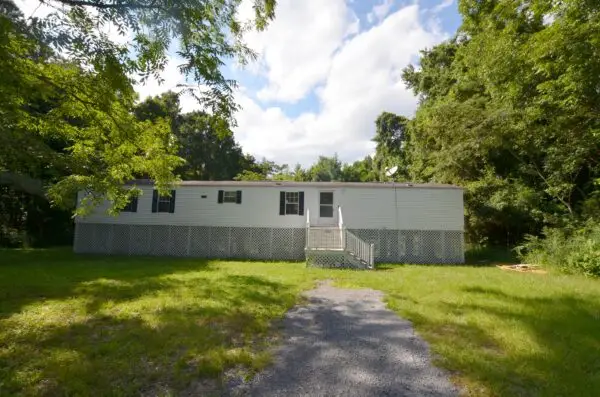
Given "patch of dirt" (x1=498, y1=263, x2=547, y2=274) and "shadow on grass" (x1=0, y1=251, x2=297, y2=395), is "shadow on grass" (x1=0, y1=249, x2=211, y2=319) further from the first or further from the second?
"patch of dirt" (x1=498, y1=263, x2=547, y2=274)

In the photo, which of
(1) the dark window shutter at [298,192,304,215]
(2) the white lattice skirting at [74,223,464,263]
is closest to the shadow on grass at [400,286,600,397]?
(2) the white lattice skirting at [74,223,464,263]

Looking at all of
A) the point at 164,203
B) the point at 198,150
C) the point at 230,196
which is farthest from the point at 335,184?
the point at 198,150

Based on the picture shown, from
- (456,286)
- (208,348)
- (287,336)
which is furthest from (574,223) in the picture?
(208,348)

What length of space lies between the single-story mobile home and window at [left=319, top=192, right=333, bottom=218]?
5 cm

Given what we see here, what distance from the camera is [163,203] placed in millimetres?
16047

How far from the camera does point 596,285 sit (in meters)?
7.96

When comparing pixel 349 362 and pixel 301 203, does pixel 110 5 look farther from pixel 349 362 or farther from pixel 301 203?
pixel 301 203

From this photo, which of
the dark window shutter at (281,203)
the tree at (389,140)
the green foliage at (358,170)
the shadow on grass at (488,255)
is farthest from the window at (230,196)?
the green foliage at (358,170)

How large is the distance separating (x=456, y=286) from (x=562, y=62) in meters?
7.76

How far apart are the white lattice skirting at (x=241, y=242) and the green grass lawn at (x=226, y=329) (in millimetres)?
5268

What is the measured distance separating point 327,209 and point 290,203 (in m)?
1.75

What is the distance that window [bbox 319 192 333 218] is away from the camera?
590 inches

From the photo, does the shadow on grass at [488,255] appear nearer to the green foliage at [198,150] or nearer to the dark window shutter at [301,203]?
the dark window shutter at [301,203]

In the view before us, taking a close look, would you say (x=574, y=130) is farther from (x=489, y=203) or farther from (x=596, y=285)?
(x=596, y=285)
